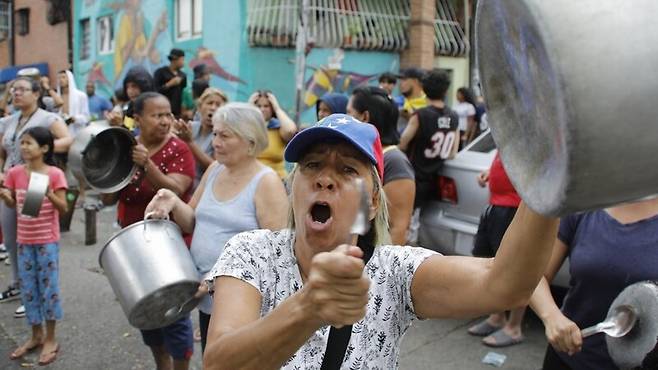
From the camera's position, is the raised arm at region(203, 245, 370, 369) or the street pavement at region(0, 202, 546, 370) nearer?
the raised arm at region(203, 245, 370, 369)

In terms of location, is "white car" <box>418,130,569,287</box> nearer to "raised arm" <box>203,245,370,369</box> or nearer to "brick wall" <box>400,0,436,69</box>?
"raised arm" <box>203,245,370,369</box>

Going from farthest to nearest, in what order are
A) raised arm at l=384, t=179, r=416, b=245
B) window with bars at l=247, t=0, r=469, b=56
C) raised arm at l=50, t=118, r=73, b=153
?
window with bars at l=247, t=0, r=469, b=56
raised arm at l=50, t=118, r=73, b=153
raised arm at l=384, t=179, r=416, b=245

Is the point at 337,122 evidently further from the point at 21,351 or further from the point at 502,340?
the point at 21,351

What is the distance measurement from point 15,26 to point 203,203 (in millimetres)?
27788

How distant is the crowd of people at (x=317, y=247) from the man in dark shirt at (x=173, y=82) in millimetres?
2703

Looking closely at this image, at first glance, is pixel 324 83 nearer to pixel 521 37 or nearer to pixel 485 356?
pixel 485 356

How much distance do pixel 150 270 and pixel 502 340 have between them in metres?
2.68

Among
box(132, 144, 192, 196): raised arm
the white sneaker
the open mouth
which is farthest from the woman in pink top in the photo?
the open mouth

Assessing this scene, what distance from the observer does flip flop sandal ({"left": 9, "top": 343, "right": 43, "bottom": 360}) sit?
166 inches

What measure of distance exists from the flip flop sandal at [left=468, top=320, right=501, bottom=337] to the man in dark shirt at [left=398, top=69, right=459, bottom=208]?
114 centimetres

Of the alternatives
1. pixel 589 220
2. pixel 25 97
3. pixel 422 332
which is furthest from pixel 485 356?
pixel 25 97

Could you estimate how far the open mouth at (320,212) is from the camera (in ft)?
4.85

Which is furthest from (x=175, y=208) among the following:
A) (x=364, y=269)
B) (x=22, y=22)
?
(x=22, y=22)

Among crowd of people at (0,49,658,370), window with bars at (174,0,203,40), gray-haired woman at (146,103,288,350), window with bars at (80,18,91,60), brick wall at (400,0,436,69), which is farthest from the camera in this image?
window with bars at (80,18,91,60)
